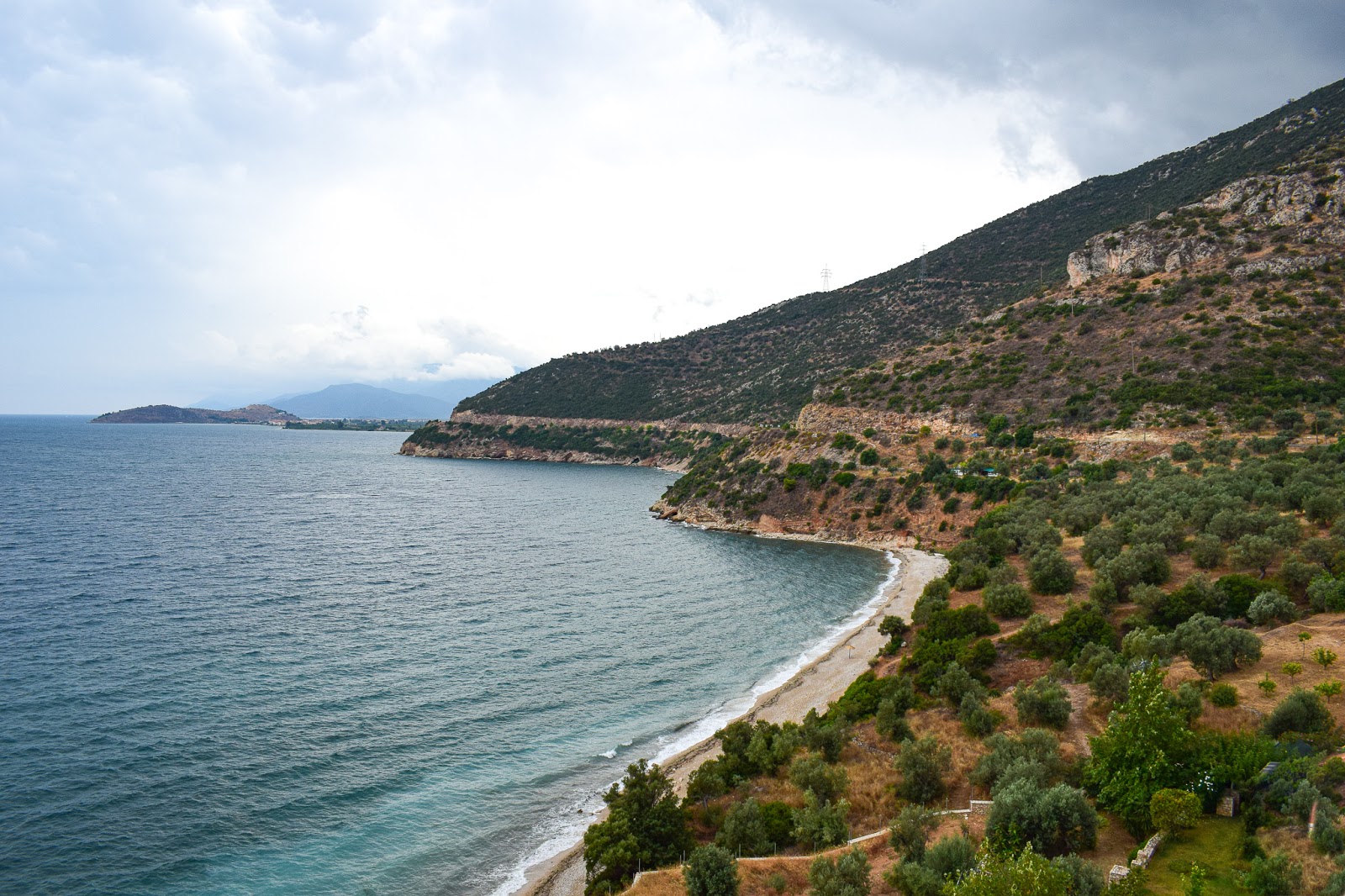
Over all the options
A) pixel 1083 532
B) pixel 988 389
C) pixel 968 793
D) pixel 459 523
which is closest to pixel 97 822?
pixel 968 793

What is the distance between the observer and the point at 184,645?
33344mm

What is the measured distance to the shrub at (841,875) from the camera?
14495mm

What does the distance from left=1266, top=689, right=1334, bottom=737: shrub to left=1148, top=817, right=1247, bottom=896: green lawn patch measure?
3.39m

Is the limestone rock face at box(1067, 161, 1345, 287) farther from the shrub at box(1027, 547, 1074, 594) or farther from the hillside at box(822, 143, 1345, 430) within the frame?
the shrub at box(1027, 547, 1074, 594)

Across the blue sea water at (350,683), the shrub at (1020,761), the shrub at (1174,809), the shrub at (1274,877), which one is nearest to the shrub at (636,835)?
the blue sea water at (350,683)

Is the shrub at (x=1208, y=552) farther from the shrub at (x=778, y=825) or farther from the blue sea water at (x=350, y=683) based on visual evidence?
the shrub at (x=778, y=825)

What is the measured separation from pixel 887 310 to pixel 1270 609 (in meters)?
105

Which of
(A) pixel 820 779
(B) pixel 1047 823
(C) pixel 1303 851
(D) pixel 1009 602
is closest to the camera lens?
(C) pixel 1303 851

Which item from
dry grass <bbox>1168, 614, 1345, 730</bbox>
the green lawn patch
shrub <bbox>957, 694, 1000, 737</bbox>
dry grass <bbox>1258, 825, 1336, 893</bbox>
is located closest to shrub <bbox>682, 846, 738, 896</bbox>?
the green lawn patch

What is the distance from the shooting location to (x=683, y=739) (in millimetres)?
26797

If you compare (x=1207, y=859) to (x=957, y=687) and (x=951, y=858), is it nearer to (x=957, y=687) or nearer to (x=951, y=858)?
(x=951, y=858)

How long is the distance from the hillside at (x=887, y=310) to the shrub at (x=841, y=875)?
97.0 meters

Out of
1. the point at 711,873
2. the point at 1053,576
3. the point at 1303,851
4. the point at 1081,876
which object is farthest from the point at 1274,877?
the point at 1053,576

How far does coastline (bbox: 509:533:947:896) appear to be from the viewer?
18.6m
